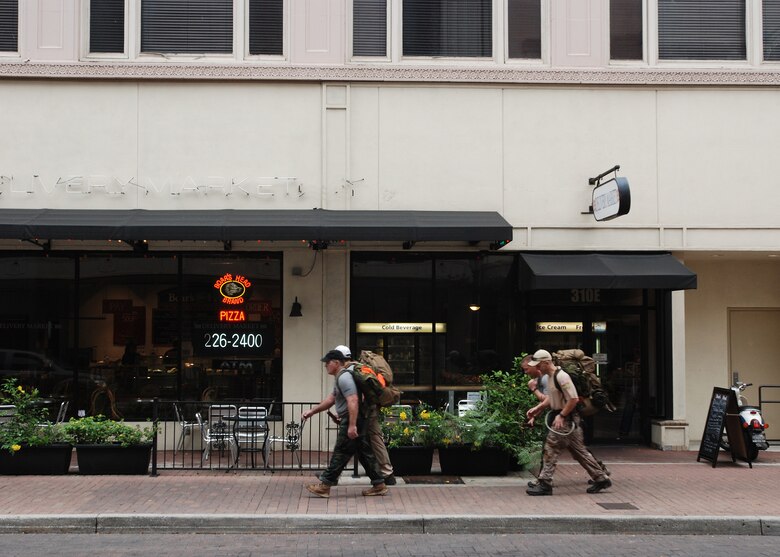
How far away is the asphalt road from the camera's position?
7555 mm

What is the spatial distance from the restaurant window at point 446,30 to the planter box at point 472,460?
7133 mm

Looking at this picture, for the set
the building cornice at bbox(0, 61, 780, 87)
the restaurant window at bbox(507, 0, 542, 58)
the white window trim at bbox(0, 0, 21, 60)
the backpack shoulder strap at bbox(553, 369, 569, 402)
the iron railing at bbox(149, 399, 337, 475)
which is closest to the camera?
the backpack shoulder strap at bbox(553, 369, 569, 402)

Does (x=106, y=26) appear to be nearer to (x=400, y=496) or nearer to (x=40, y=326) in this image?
(x=40, y=326)

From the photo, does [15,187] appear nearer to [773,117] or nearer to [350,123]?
[350,123]

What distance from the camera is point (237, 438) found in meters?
11.3

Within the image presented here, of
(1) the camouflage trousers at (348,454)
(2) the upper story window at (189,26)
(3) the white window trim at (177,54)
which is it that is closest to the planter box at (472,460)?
(1) the camouflage trousers at (348,454)

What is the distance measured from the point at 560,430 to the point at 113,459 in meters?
6.06

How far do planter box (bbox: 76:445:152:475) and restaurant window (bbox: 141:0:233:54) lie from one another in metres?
7.05

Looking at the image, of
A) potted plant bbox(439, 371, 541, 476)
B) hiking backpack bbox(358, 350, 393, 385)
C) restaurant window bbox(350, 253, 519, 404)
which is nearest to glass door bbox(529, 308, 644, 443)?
restaurant window bbox(350, 253, 519, 404)

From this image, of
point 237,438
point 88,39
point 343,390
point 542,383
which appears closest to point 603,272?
point 542,383

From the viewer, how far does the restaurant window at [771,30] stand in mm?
14039

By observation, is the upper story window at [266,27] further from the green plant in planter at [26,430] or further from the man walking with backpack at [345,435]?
the green plant in planter at [26,430]

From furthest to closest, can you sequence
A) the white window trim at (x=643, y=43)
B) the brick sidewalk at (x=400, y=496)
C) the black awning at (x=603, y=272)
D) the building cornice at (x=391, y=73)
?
the white window trim at (x=643, y=43) → the building cornice at (x=391, y=73) → the black awning at (x=603, y=272) → the brick sidewalk at (x=400, y=496)

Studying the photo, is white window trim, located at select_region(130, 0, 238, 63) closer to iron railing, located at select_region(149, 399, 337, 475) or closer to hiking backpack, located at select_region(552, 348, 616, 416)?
iron railing, located at select_region(149, 399, 337, 475)
